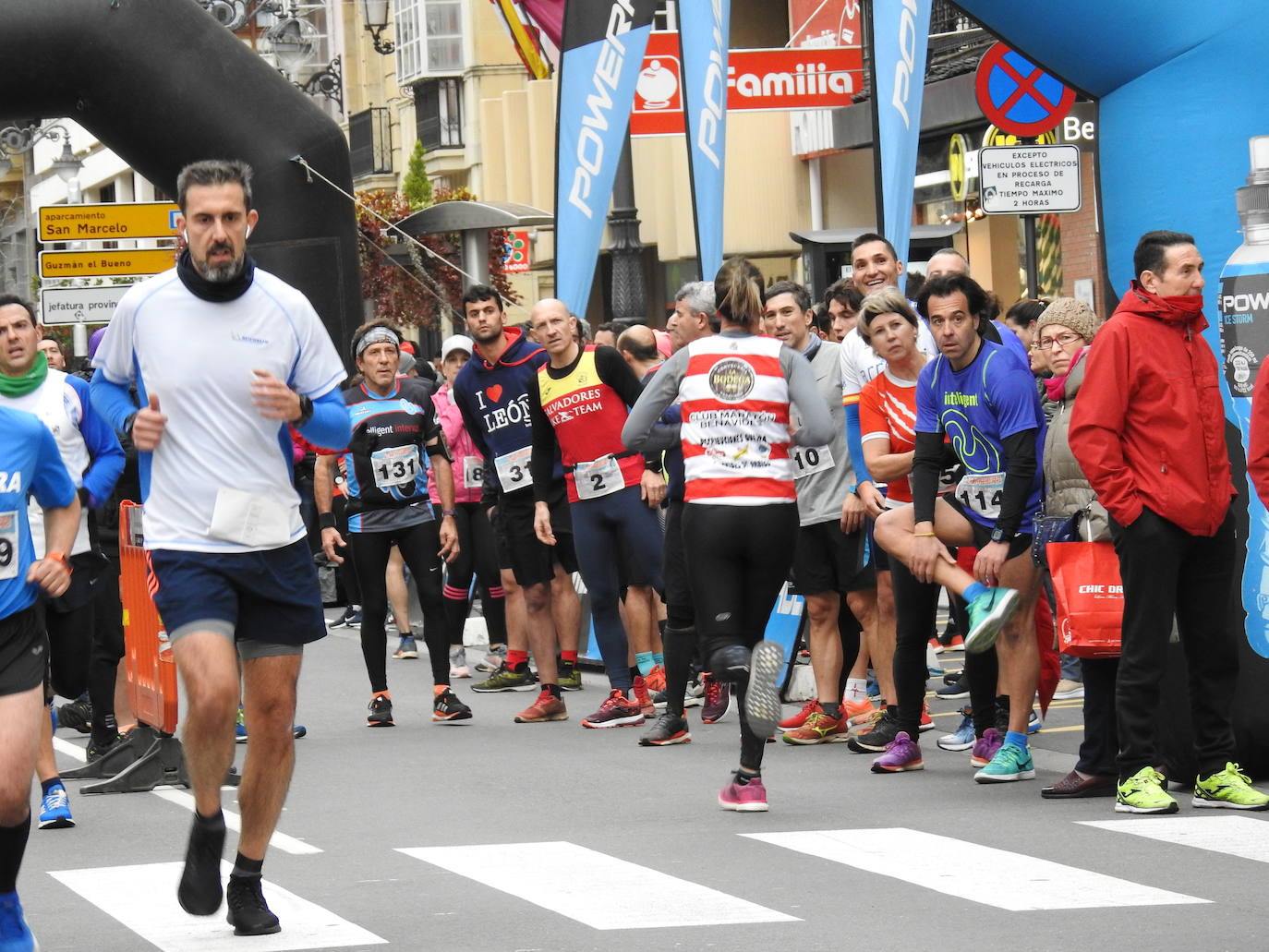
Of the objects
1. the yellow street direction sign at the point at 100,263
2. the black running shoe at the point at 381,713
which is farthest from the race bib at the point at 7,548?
the yellow street direction sign at the point at 100,263

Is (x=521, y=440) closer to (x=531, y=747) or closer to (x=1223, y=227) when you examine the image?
(x=531, y=747)

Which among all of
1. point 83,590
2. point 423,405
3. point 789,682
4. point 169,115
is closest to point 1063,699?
point 789,682

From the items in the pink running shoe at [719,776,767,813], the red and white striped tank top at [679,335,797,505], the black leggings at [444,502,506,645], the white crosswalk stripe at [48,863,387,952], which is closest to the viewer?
the white crosswalk stripe at [48,863,387,952]

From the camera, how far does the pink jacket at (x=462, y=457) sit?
14.7 metres

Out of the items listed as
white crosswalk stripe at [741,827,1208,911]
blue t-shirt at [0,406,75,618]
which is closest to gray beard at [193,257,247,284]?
blue t-shirt at [0,406,75,618]

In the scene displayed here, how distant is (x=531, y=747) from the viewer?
1123cm

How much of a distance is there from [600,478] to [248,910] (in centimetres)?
552

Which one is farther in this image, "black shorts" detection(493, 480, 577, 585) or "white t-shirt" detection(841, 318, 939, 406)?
"black shorts" detection(493, 480, 577, 585)

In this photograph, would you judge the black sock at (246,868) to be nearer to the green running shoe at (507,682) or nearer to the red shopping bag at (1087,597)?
the red shopping bag at (1087,597)

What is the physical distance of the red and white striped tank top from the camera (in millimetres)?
9195

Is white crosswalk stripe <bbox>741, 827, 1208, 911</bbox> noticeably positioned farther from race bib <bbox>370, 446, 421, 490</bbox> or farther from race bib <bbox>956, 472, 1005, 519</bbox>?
race bib <bbox>370, 446, 421, 490</bbox>

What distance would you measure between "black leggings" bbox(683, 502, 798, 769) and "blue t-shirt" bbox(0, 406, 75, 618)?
3.16 m

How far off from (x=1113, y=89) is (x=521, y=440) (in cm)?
427

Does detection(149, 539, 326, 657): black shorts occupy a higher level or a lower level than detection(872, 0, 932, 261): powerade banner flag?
lower
